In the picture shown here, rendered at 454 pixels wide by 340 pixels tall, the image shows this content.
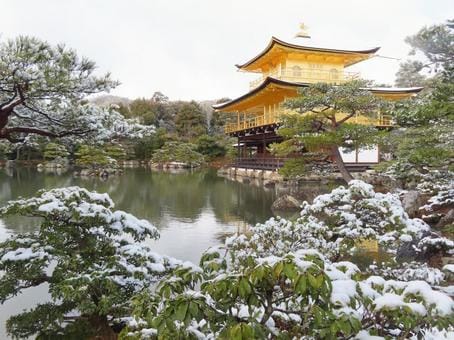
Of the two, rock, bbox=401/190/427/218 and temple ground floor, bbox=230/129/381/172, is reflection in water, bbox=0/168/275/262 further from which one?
rock, bbox=401/190/427/218

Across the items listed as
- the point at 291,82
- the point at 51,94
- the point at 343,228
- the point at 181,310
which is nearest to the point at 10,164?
the point at 291,82

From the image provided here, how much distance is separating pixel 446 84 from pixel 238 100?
1719 centimetres

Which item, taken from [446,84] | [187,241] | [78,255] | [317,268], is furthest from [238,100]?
[317,268]

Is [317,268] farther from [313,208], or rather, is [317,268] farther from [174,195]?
[174,195]

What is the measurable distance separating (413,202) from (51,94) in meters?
7.14

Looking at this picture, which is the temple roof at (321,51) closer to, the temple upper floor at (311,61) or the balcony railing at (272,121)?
the temple upper floor at (311,61)

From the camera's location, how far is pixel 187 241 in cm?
731

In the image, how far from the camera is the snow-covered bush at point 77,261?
2904mm

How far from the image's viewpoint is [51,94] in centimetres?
368

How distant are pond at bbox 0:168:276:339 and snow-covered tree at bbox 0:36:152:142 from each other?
2019 millimetres

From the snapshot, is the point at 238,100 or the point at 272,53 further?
the point at 238,100

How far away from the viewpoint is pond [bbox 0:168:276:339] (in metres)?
6.61

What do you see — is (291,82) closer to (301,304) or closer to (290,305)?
Answer: (290,305)

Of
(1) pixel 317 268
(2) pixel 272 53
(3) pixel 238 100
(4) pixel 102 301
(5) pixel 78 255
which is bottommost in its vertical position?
(4) pixel 102 301
